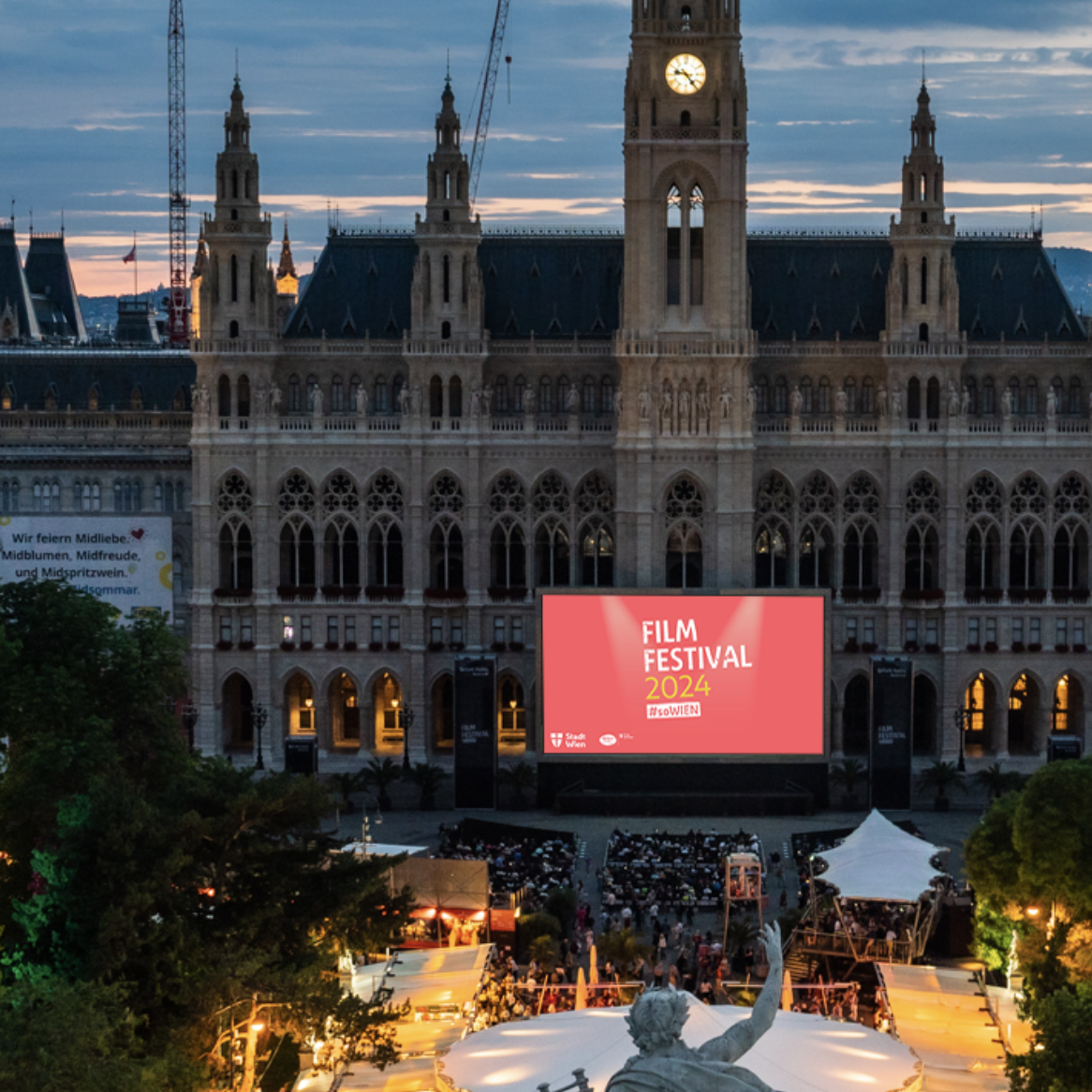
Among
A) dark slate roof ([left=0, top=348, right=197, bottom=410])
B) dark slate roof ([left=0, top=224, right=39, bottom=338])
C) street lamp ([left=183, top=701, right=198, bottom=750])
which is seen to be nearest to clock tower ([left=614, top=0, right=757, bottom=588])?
street lamp ([left=183, top=701, right=198, bottom=750])

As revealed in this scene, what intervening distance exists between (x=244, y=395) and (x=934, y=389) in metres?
35.0

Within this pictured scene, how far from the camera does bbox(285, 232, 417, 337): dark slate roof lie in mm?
106625

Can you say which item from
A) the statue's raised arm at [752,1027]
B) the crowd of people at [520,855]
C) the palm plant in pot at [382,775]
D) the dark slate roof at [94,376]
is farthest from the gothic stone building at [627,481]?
the statue's raised arm at [752,1027]

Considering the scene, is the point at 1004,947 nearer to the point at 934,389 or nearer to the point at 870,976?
the point at 870,976

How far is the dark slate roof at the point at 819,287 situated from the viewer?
106125 millimetres

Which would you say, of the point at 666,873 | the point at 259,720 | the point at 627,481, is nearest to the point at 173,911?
the point at 666,873

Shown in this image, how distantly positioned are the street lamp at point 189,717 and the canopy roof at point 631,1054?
55.7 m

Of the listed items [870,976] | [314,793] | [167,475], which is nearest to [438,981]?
[314,793]

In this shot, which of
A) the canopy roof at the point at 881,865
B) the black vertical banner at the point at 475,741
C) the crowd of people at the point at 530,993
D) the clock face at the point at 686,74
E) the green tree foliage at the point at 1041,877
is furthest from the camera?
the clock face at the point at 686,74

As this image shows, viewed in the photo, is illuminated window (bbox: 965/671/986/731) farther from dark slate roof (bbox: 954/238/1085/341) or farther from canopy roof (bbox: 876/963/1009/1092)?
canopy roof (bbox: 876/963/1009/1092)

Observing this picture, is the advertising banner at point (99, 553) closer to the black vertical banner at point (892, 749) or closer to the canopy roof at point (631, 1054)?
the black vertical banner at point (892, 749)

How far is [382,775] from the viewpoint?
9762 centimetres

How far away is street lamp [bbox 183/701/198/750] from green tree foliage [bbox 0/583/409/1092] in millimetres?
36980

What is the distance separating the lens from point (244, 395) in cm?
10450
